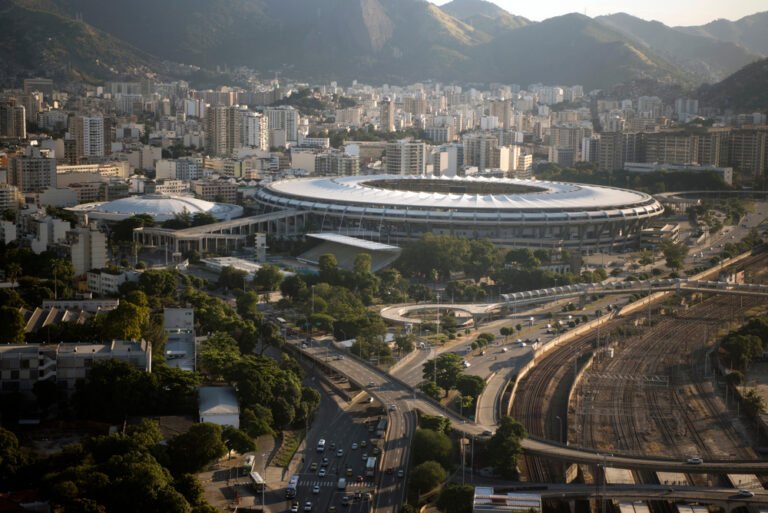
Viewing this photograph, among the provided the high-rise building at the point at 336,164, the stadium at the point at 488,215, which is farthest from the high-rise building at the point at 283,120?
the stadium at the point at 488,215

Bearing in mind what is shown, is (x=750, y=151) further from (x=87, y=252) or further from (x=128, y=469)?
(x=128, y=469)

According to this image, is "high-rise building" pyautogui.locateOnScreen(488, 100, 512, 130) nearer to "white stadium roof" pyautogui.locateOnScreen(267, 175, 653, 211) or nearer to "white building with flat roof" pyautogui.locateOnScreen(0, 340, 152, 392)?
"white stadium roof" pyautogui.locateOnScreen(267, 175, 653, 211)

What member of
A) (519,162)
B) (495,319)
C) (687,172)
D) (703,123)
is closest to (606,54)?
(703,123)

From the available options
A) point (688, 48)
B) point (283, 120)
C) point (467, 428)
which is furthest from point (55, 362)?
point (688, 48)

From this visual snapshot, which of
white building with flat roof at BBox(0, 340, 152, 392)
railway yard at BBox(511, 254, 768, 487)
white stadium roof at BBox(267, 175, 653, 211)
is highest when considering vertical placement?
white stadium roof at BBox(267, 175, 653, 211)

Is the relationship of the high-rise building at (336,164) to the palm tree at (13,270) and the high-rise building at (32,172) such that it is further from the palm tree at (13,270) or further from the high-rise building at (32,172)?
the palm tree at (13,270)

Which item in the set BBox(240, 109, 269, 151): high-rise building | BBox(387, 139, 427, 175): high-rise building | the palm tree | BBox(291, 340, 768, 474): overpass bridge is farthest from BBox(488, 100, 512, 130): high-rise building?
A: BBox(291, 340, 768, 474): overpass bridge

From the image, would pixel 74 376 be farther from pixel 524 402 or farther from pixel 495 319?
pixel 495 319
